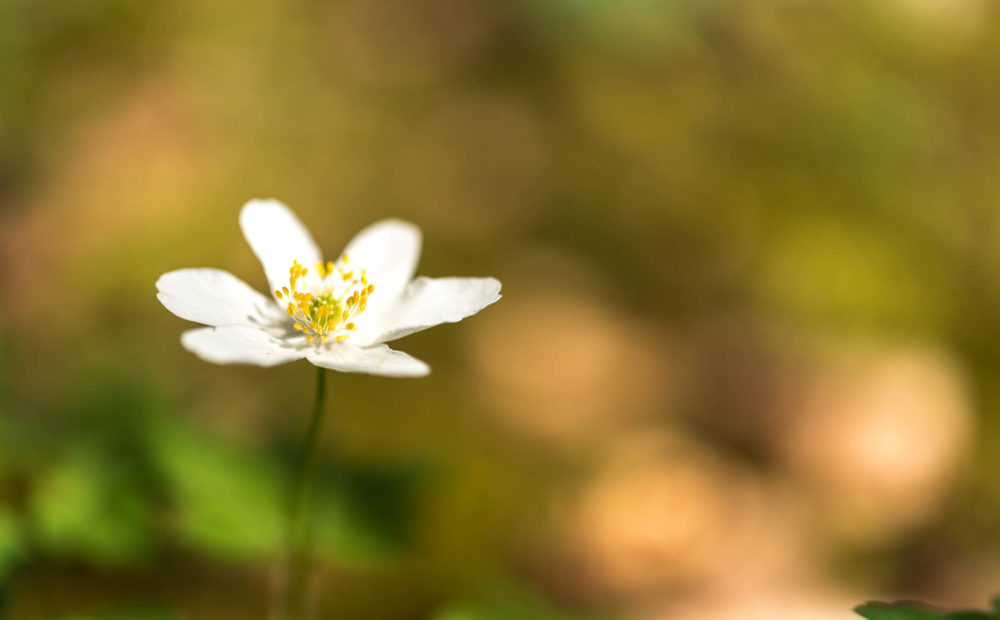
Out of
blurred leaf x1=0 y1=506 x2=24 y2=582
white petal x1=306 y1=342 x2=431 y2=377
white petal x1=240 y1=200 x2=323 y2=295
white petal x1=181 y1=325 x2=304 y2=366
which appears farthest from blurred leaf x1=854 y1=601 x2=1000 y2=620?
blurred leaf x1=0 y1=506 x2=24 y2=582

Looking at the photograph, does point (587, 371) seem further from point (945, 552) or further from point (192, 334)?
point (192, 334)

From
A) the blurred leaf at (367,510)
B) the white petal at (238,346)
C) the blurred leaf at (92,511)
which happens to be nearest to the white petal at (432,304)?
the white petal at (238,346)

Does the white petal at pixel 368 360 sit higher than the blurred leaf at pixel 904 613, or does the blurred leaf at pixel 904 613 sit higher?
the white petal at pixel 368 360

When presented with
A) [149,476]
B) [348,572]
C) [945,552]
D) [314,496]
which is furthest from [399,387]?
[945,552]

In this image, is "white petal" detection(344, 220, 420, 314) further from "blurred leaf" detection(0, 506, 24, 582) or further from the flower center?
"blurred leaf" detection(0, 506, 24, 582)

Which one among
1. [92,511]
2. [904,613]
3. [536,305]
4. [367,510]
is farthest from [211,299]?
[536,305]

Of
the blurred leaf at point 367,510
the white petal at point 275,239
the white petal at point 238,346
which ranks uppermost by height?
the white petal at point 275,239

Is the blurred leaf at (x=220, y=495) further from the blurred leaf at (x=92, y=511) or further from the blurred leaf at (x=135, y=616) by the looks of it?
the blurred leaf at (x=135, y=616)
